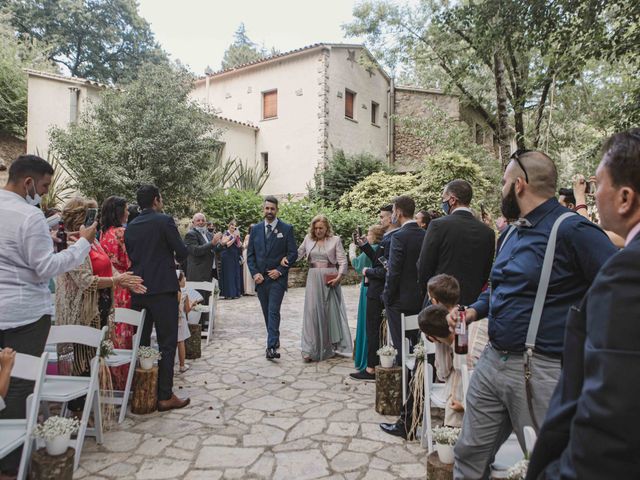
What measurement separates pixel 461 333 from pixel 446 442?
2.80 ft

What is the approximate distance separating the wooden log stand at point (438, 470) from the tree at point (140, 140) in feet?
38.7

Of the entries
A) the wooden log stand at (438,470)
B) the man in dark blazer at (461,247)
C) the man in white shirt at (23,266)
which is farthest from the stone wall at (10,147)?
the wooden log stand at (438,470)

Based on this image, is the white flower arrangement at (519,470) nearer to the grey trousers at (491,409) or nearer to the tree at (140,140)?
the grey trousers at (491,409)

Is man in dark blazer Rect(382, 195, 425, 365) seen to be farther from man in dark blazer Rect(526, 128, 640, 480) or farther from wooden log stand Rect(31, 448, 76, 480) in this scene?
man in dark blazer Rect(526, 128, 640, 480)

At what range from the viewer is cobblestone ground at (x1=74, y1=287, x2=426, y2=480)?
146 inches

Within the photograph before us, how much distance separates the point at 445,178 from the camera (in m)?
15.9

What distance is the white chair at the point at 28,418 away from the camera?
2871mm

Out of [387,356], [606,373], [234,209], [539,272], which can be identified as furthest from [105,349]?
[234,209]

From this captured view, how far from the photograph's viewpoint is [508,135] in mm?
15266

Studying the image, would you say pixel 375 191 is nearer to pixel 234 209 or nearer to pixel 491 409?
pixel 234 209

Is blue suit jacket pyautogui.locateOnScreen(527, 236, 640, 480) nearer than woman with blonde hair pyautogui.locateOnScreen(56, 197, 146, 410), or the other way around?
blue suit jacket pyautogui.locateOnScreen(527, 236, 640, 480)

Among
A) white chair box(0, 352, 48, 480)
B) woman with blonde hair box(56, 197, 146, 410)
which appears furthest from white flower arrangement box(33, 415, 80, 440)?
woman with blonde hair box(56, 197, 146, 410)

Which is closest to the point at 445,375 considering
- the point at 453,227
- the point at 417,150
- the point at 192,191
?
the point at 453,227

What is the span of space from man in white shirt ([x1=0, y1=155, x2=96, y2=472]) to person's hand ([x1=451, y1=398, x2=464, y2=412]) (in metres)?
2.90
